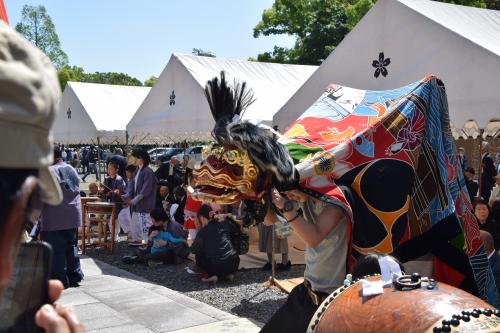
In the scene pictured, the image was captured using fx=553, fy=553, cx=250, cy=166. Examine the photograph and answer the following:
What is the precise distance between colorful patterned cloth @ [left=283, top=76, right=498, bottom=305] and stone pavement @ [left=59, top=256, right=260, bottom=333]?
7.72 ft

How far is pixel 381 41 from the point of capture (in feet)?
20.7

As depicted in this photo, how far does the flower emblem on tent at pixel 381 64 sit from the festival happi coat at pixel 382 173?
2.74m

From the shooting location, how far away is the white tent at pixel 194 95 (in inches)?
365

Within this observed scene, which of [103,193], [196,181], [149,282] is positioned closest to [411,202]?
[196,181]

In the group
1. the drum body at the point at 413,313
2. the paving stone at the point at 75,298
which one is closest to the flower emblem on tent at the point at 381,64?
the paving stone at the point at 75,298

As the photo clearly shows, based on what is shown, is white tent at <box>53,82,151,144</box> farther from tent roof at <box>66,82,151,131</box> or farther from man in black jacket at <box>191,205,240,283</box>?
man in black jacket at <box>191,205,240,283</box>

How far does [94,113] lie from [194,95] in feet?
16.4

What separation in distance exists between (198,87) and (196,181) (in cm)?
621

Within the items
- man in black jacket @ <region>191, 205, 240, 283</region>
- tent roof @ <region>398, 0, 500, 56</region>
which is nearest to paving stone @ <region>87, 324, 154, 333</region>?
man in black jacket @ <region>191, 205, 240, 283</region>

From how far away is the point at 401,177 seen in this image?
10.4 ft

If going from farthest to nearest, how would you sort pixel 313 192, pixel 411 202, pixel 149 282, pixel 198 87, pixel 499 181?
pixel 198 87 < pixel 499 181 < pixel 149 282 < pixel 411 202 < pixel 313 192

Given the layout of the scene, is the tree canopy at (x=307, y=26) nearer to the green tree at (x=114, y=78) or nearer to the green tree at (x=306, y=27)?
the green tree at (x=306, y=27)

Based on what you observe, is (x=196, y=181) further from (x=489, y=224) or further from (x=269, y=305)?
(x=489, y=224)

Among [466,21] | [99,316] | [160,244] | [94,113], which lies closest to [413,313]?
[99,316]
